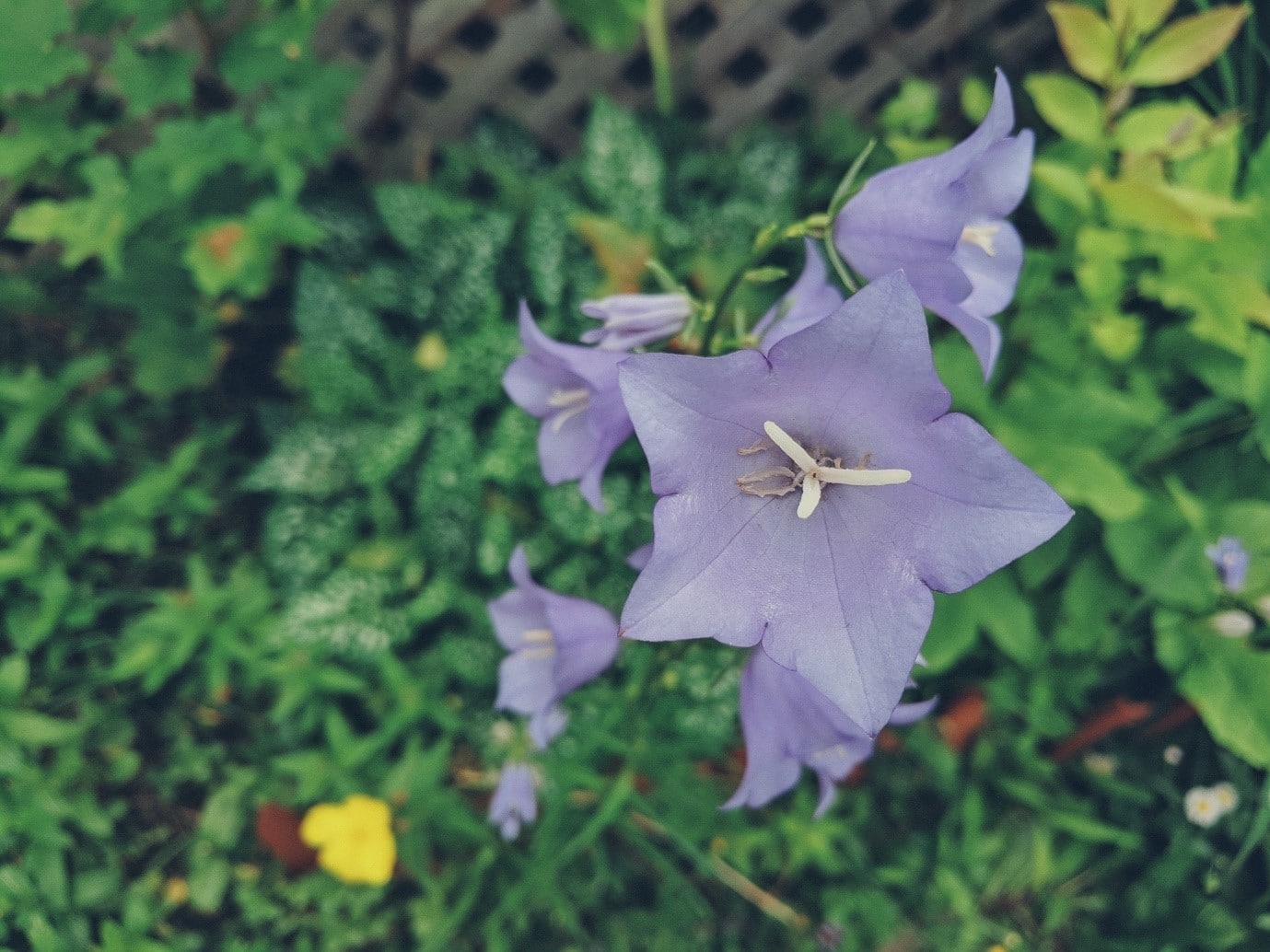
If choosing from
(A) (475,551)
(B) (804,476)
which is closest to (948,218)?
(B) (804,476)

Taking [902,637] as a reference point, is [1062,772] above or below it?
below

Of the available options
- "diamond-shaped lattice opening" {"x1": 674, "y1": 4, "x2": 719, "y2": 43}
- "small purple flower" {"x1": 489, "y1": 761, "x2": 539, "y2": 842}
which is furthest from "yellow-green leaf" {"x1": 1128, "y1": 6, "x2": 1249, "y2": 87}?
"small purple flower" {"x1": 489, "y1": 761, "x2": 539, "y2": 842}

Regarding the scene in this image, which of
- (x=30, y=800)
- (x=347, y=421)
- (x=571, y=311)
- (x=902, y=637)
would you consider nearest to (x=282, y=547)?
(x=347, y=421)

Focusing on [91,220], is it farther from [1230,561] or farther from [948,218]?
[1230,561]

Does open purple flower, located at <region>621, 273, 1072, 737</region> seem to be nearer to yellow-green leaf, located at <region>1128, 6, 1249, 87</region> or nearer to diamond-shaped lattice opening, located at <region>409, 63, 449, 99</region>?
yellow-green leaf, located at <region>1128, 6, 1249, 87</region>

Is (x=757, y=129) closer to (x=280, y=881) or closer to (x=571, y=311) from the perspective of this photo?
(x=571, y=311)

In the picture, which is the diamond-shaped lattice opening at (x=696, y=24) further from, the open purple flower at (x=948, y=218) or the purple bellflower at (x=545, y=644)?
the purple bellflower at (x=545, y=644)
